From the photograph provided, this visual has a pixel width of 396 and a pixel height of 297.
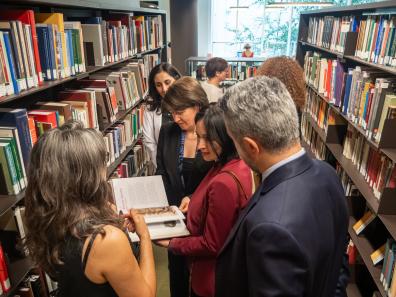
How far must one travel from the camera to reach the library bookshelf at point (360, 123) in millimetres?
1756

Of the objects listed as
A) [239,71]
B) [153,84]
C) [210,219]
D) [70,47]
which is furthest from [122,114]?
[239,71]

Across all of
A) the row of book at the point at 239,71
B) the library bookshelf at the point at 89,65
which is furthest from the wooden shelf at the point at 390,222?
the row of book at the point at 239,71

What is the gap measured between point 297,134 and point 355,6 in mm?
2127

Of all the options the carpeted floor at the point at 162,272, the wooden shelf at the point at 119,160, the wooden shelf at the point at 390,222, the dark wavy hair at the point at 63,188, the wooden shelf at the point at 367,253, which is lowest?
the carpeted floor at the point at 162,272

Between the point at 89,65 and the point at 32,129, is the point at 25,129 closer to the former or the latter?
the point at 32,129

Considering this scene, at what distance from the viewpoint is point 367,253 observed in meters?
1.97

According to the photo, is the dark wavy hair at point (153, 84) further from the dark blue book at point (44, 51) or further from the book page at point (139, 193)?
the dark blue book at point (44, 51)

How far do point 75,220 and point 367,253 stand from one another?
179cm

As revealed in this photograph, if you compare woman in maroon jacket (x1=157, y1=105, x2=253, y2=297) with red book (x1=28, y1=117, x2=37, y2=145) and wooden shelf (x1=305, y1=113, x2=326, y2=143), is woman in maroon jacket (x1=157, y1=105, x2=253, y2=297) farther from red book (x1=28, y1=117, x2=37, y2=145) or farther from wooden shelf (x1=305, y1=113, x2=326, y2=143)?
wooden shelf (x1=305, y1=113, x2=326, y2=143)

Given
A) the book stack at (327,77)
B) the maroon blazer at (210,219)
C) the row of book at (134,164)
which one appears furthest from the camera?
→ the row of book at (134,164)

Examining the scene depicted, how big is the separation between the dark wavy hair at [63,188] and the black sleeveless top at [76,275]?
0.02 meters

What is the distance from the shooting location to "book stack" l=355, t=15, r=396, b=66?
1.98m

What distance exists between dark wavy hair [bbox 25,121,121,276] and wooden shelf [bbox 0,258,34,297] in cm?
46

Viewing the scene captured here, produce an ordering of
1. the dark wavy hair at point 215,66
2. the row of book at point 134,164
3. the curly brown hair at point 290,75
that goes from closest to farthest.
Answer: the curly brown hair at point 290,75
the row of book at point 134,164
the dark wavy hair at point 215,66
